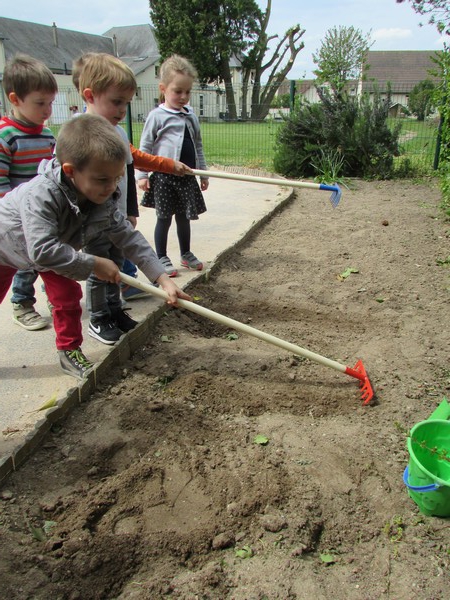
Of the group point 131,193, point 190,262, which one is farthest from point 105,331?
point 190,262

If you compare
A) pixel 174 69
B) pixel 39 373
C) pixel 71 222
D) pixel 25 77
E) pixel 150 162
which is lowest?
pixel 39 373

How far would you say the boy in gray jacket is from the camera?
239 cm

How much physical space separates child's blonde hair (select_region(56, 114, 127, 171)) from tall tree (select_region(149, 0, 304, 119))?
3599cm

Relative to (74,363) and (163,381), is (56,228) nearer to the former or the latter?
(74,363)

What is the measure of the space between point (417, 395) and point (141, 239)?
1785mm

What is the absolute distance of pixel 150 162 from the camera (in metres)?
3.90

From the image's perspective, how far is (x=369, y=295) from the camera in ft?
14.3

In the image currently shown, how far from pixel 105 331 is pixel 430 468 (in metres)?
2.06

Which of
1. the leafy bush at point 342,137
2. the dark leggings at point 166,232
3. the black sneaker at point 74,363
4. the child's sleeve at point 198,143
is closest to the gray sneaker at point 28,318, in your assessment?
the black sneaker at point 74,363

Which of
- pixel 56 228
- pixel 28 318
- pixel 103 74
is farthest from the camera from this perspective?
pixel 28 318

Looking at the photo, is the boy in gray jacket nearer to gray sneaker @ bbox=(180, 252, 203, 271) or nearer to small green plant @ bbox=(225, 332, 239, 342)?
small green plant @ bbox=(225, 332, 239, 342)

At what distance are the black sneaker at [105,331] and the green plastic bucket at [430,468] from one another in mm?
1906

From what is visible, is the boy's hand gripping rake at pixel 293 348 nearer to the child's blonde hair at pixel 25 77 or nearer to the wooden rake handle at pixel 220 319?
the wooden rake handle at pixel 220 319

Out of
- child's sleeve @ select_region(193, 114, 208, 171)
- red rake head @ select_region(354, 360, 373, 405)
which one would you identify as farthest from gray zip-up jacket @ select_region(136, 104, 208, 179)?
red rake head @ select_region(354, 360, 373, 405)
